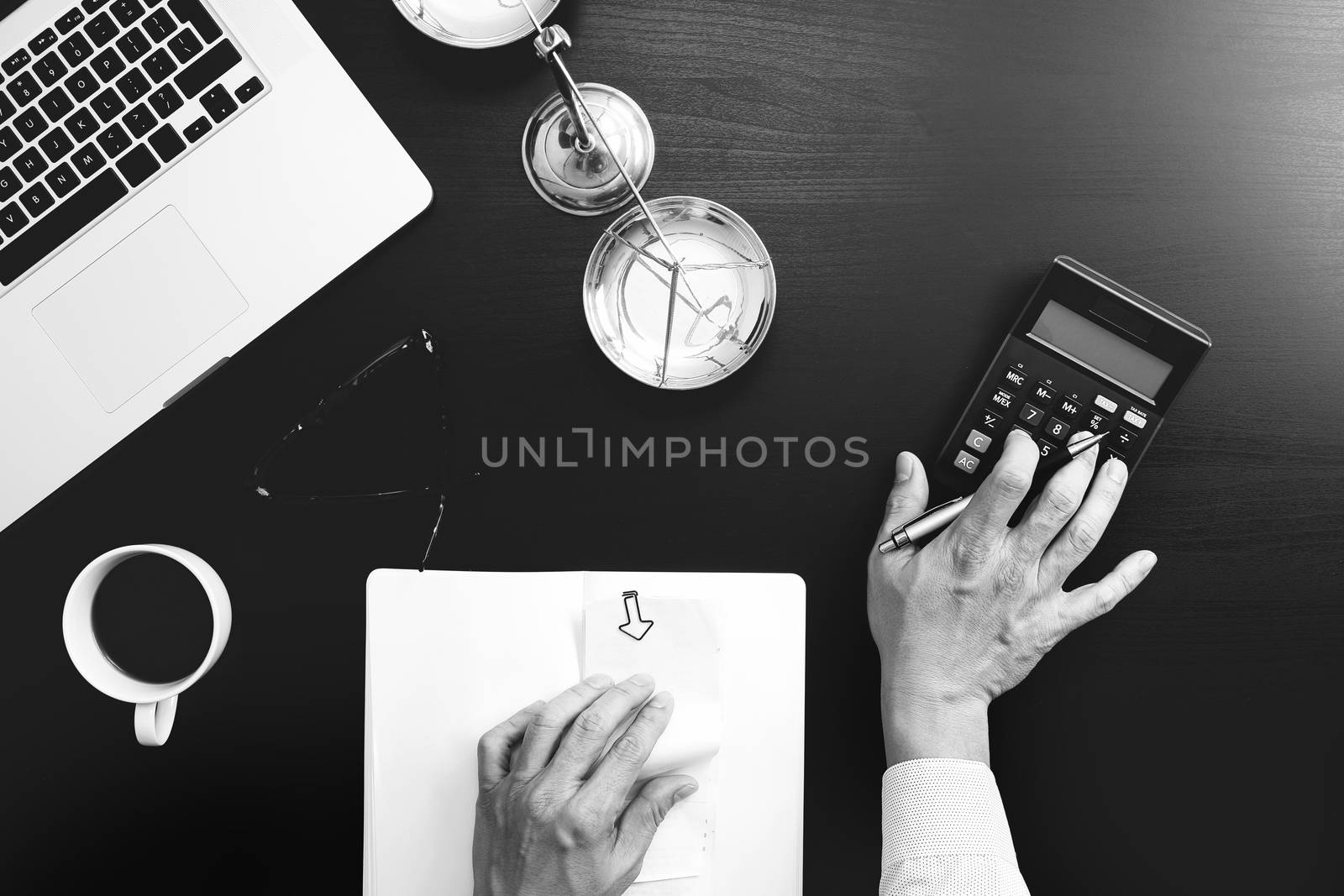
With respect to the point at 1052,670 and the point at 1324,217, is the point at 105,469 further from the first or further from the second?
the point at 1324,217

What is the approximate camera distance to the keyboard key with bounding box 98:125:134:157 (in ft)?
2.15

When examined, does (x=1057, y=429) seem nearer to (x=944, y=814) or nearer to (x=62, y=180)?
(x=944, y=814)

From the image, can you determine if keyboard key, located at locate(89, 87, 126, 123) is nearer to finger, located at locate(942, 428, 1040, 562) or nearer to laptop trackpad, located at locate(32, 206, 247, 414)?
laptop trackpad, located at locate(32, 206, 247, 414)

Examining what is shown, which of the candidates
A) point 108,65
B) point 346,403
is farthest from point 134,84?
point 346,403

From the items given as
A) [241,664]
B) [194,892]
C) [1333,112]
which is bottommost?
[194,892]

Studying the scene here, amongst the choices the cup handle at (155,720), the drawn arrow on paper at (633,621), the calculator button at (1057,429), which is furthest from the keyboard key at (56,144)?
the calculator button at (1057,429)

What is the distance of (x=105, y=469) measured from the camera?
702mm

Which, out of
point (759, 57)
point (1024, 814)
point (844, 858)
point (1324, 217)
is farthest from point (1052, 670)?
point (759, 57)

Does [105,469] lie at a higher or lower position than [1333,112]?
lower

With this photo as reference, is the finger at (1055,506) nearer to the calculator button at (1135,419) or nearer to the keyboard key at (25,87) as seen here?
the calculator button at (1135,419)

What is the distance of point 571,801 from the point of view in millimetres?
656

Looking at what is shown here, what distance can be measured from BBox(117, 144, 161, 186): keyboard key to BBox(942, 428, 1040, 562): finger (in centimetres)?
68

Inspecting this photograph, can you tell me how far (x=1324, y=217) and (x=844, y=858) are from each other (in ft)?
2.14

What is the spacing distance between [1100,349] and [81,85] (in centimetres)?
82
